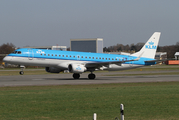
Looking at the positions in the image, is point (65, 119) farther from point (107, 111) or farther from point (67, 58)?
point (67, 58)

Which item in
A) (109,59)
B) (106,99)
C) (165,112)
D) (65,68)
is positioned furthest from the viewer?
(109,59)

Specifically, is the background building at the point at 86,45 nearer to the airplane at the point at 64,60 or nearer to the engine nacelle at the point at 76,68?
the airplane at the point at 64,60

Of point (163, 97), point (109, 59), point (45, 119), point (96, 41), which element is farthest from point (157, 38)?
point (96, 41)

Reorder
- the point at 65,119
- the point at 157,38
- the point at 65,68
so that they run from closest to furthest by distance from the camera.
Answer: the point at 65,119 → the point at 65,68 → the point at 157,38

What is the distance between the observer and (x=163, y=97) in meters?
17.8

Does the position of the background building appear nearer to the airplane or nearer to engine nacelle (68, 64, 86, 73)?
the airplane

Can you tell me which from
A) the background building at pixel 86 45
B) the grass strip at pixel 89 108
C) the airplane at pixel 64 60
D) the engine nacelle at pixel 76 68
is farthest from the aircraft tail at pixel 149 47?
the background building at pixel 86 45

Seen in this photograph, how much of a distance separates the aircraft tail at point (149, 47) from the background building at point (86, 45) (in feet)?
346

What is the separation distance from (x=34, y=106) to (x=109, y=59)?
2786cm

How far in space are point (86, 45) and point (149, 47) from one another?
4313 inches

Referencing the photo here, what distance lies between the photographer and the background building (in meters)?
151

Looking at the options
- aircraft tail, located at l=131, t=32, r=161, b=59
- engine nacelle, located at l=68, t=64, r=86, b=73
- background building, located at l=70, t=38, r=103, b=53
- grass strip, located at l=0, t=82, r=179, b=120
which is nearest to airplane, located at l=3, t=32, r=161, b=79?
engine nacelle, located at l=68, t=64, r=86, b=73

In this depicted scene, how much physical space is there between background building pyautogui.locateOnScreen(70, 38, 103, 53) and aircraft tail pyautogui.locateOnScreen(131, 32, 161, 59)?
10550 cm

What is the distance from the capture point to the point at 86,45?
15388 cm
